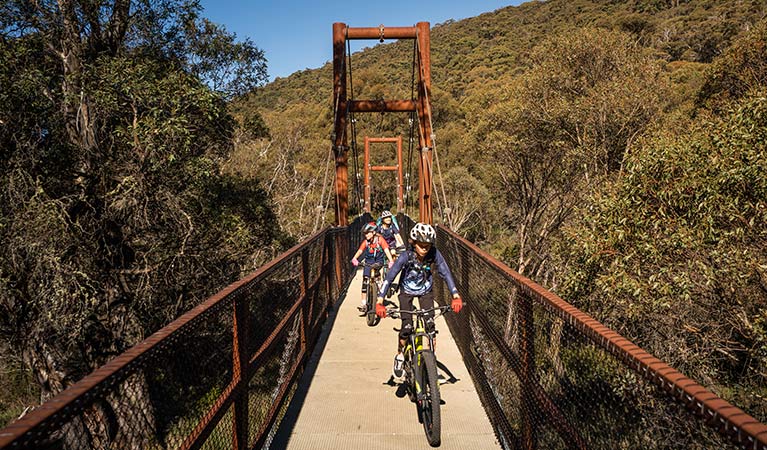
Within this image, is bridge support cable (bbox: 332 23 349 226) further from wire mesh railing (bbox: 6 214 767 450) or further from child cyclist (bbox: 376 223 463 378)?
child cyclist (bbox: 376 223 463 378)

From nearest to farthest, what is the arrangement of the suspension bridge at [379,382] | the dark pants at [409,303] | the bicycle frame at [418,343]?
the suspension bridge at [379,382] → the bicycle frame at [418,343] → the dark pants at [409,303]

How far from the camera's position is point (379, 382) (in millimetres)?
5145

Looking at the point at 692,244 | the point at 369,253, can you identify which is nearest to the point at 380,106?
the point at 369,253

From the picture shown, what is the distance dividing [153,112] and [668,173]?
8.23 m

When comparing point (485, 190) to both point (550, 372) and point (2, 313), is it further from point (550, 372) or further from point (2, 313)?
point (550, 372)

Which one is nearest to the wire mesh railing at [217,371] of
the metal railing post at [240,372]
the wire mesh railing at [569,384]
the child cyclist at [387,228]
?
the metal railing post at [240,372]

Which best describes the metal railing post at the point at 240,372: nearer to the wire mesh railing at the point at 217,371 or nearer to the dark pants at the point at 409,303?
the wire mesh railing at the point at 217,371

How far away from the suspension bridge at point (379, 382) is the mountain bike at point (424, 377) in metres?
0.16

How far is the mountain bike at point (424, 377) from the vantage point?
12.1ft

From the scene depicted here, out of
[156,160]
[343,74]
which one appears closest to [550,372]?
[156,160]

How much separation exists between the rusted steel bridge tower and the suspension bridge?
454cm

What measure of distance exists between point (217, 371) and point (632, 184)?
7.07 m

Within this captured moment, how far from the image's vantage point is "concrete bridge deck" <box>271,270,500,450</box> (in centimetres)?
384

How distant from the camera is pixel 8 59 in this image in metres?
7.71
